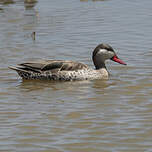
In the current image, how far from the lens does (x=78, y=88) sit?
11047 millimetres

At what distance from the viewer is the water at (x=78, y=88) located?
7855mm

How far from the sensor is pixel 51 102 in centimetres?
988

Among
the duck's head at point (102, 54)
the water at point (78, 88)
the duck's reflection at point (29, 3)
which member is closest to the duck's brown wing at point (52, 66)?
the water at point (78, 88)

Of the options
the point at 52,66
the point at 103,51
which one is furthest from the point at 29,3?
the point at 52,66

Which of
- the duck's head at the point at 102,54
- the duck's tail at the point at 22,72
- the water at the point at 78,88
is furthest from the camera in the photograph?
the duck's head at the point at 102,54

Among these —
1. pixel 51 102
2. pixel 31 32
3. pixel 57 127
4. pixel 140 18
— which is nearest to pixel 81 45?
pixel 31 32

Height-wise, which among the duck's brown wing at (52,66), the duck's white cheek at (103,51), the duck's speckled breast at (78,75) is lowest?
the duck's speckled breast at (78,75)

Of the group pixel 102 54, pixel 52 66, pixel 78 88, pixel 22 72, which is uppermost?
pixel 102 54

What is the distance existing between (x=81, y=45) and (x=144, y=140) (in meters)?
7.03

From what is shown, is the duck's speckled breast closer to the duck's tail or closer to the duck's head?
the duck's head

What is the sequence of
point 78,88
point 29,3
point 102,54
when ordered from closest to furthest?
point 78,88, point 102,54, point 29,3

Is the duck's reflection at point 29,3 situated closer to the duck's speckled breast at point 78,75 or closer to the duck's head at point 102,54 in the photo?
the duck's head at point 102,54

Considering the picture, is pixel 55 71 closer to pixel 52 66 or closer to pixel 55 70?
pixel 55 70

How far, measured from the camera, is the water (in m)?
7.86
